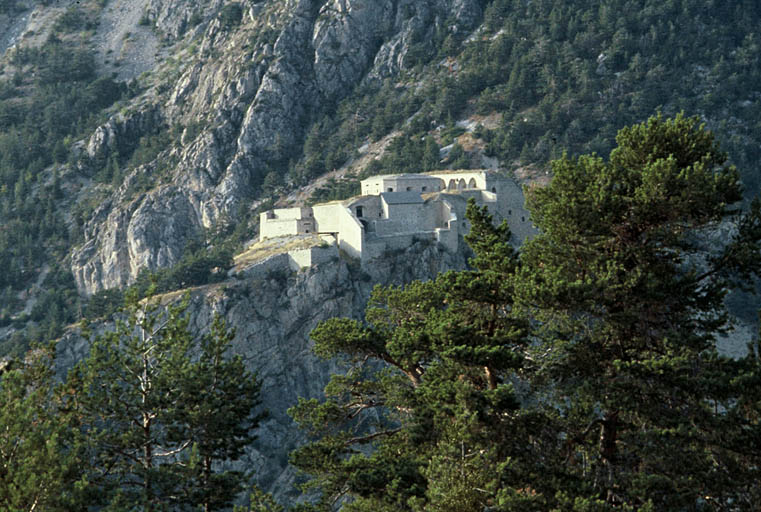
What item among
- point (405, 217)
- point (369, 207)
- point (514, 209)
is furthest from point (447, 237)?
point (369, 207)

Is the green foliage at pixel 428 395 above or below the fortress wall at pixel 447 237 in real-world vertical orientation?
below

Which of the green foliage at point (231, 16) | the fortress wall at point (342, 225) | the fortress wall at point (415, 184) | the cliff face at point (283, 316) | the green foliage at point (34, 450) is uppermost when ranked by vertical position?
the green foliage at point (231, 16)

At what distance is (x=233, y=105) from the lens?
412 ft

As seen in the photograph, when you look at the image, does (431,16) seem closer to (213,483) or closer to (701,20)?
(701,20)

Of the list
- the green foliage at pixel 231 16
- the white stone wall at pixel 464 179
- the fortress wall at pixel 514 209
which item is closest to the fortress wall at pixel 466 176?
the white stone wall at pixel 464 179

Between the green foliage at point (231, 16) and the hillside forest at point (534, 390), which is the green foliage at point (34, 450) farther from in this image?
the green foliage at point (231, 16)

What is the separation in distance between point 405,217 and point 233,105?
190 ft

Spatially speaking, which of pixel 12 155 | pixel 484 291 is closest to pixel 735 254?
pixel 484 291

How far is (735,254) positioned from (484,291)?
5639 millimetres

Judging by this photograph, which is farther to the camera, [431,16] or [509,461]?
[431,16]

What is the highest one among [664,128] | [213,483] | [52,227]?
[52,227]

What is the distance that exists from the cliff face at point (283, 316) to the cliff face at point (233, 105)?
34988 mm

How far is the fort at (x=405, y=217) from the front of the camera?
242 ft

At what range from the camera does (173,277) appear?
3300 inches
